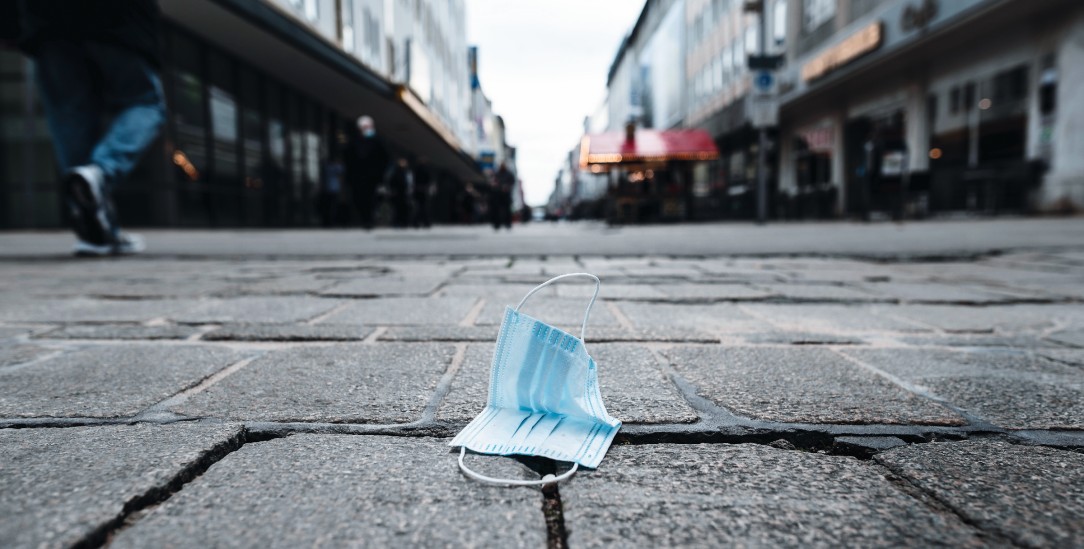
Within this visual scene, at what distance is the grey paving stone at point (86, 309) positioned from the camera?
2.17 metres

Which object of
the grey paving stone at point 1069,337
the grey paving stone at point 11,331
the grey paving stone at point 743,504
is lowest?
the grey paving stone at point 1069,337

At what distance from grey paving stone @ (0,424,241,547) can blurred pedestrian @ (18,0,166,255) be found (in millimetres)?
3743

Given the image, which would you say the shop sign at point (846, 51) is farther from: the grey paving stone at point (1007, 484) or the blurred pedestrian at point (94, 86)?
the grey paving stone at point (1007, 484)

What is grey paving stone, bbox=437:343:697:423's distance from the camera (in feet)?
3.64

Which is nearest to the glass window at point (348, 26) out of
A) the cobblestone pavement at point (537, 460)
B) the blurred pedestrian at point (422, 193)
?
the blurred pedestrian at point (422, 193)

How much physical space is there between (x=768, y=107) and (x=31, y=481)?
1399 cm

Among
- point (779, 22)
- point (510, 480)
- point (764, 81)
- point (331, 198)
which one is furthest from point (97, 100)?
point (779, 22)

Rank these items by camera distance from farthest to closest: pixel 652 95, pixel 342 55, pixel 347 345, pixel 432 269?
pixel 652 95 → pixel 342 55 → pixel 432 269 → pixel 347 345

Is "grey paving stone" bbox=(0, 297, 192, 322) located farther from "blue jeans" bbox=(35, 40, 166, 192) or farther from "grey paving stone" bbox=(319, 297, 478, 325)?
"blue jeans" bbox=(35, 40, 166, 192)

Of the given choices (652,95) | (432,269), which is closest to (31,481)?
(432,269)

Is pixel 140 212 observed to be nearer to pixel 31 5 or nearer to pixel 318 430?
pixel 31 5

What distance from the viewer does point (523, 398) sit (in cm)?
105

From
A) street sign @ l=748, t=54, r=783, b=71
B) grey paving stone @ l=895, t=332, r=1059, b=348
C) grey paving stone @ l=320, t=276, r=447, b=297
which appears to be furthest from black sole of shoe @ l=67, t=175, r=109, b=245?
street sign @ l=748, t=54, r=783, b=71

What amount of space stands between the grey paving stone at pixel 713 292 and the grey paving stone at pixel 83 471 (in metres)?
2.05
